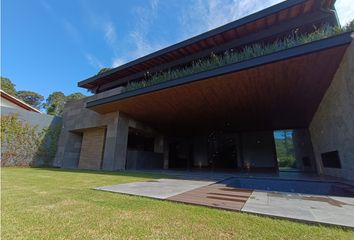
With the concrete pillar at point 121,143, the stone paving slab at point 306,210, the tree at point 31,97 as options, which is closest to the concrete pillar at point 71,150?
the concrete pillar at point 121,143

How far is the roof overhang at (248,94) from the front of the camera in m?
5.49

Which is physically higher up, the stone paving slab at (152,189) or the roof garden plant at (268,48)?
the roof garden plant at (268,48)

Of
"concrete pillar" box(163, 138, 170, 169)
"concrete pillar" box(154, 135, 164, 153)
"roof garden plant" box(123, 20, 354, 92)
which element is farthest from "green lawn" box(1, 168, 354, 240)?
"concrete pillar" box(163, 138, 170, 169)

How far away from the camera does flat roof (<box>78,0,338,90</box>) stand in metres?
6.60

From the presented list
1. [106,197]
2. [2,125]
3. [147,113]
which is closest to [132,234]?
[106,197]

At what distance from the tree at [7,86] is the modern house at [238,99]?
18.6 meters

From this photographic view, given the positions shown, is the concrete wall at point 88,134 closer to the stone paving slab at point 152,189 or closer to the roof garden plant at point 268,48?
the roof garden plant at point 268,48

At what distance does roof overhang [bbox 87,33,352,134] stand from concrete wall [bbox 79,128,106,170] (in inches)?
76.7

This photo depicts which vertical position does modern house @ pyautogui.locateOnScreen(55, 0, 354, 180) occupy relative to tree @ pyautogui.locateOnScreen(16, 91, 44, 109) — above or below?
below

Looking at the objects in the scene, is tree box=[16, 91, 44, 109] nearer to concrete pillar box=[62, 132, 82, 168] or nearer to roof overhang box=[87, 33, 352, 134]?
concrete pillar box=[62, 132, 82, 168]

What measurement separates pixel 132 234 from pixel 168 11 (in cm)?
1045

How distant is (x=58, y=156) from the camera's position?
1278 cm

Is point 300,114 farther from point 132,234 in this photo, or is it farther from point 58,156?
point 58,156

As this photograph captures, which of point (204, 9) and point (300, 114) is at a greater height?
point (204, 9)
